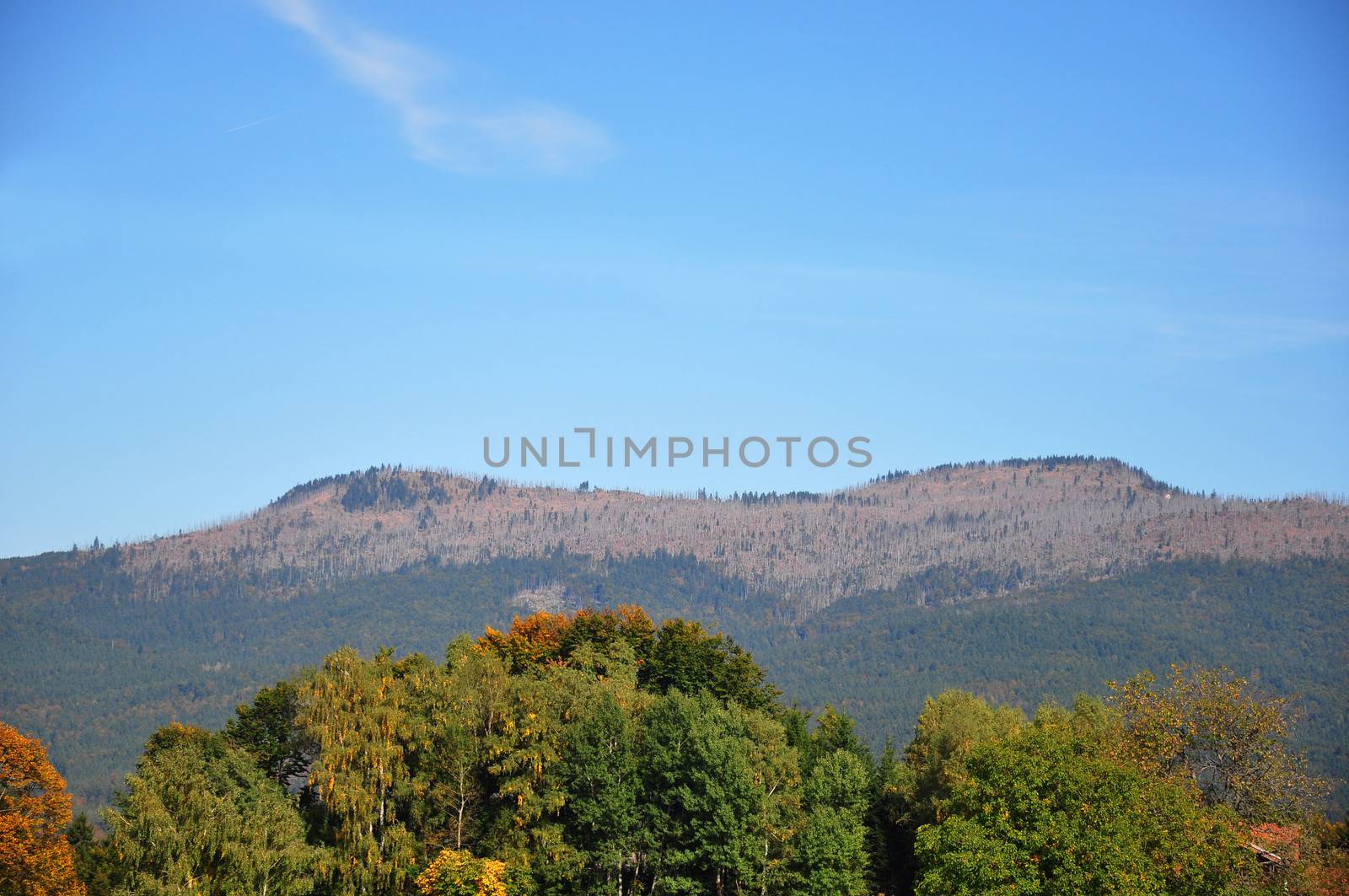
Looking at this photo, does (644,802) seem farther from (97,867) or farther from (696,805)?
(97,867)

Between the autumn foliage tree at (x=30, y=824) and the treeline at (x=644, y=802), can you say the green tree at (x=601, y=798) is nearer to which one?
the treeline at (x=644, y=802)

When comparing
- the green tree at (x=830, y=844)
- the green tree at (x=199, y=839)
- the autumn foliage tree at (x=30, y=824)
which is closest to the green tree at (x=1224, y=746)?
the green tree at (x=830, y=844)

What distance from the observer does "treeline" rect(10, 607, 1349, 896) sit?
7119cm

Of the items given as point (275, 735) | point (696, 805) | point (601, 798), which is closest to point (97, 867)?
point (275, 735)

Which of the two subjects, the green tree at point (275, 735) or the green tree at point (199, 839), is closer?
the green tree at point (199, 839)

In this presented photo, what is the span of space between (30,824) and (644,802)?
3259cm

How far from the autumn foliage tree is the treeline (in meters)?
3.09

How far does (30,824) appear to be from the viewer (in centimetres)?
7481

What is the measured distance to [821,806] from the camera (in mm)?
85875

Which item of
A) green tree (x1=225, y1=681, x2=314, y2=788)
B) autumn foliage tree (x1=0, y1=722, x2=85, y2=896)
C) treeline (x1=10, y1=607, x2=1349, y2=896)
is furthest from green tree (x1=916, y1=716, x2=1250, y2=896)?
autumn foliage tree (x1=0, y1=722, x2=85, y2=896)

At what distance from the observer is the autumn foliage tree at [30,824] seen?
7338 centimetres

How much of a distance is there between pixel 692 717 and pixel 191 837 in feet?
92.6

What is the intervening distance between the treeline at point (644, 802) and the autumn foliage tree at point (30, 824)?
309 centimetres

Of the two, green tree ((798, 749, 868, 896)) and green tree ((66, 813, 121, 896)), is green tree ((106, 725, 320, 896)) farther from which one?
green tree ((798, 749, 868, 896))
